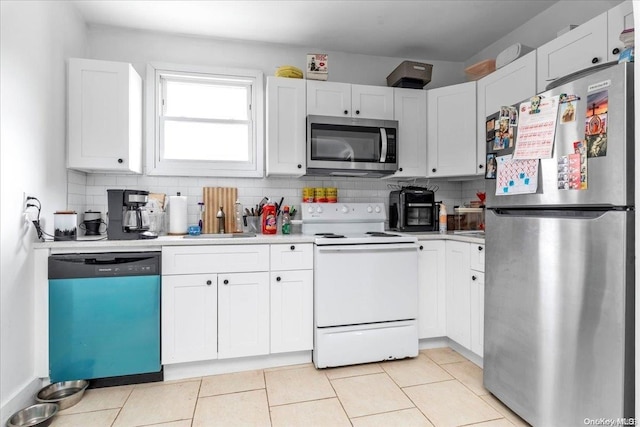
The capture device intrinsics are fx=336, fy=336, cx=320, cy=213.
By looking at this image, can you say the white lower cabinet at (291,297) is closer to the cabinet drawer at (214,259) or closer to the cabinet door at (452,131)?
the cabinet drawer at (214,259)

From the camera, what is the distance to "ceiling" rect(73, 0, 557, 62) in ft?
8.45

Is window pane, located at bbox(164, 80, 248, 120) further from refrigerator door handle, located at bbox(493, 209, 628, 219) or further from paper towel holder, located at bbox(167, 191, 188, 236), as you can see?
refrigerator door handle, located at bbox(493, 209, 628, 219)

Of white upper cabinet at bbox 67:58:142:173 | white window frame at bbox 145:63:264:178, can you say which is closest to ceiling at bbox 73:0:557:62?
white window frame at bbox 145:63:264:178

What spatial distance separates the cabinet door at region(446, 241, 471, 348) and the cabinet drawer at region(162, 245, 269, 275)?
4.77ft

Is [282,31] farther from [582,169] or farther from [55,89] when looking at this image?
[582,169]

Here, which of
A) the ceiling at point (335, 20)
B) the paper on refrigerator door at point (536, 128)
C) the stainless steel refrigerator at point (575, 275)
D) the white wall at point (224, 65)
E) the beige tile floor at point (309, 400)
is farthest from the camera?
the white wall at point (224, 65)

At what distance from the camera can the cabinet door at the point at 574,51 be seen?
190 cm

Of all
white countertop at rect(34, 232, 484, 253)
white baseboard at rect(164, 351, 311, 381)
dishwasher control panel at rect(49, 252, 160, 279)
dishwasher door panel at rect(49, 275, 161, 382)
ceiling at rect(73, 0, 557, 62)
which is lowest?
white baseboard at rect(164, 351, 311, 381)

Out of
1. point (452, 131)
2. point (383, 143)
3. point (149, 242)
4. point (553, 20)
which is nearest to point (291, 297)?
point (149, 242)

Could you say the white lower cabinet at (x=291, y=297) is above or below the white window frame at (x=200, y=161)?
below

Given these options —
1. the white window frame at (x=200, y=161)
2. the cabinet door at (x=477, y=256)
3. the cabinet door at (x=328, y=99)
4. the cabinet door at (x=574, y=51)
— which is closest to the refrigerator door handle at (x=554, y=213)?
the cabinet door at (x=477, y=256)

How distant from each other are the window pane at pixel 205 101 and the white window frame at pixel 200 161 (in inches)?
3.6

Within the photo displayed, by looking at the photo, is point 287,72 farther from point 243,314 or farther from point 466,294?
point 466,294

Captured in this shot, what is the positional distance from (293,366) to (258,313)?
0.49 meters
